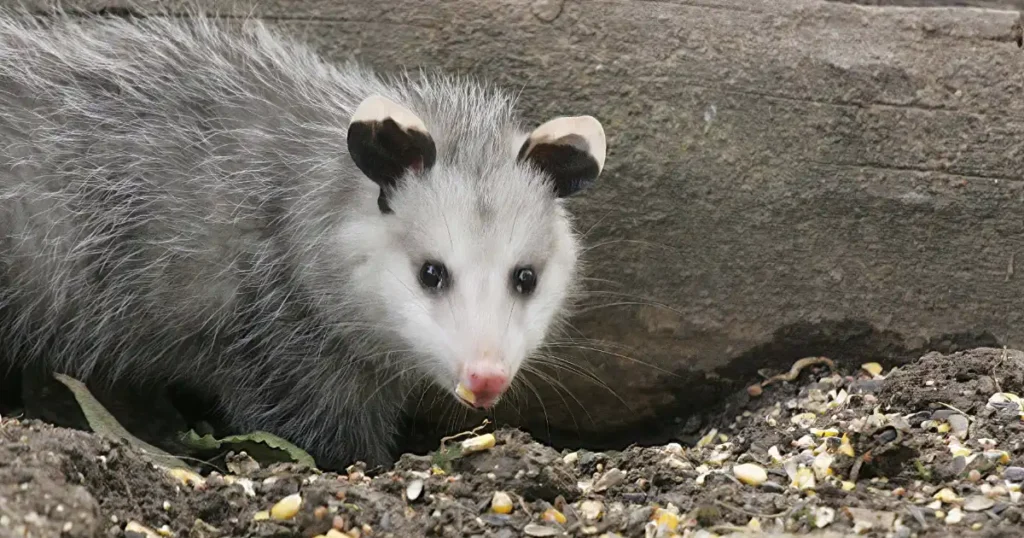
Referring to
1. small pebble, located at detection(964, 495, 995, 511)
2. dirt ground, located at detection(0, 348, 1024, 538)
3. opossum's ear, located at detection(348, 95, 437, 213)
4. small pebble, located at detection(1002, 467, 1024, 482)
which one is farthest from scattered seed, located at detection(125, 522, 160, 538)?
small pebble, located at detection(1002, 467, 1024, 482)

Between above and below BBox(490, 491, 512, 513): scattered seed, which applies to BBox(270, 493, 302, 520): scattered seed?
below

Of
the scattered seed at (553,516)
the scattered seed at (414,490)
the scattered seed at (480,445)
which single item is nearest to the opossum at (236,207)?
the scattered seed at (480,445)

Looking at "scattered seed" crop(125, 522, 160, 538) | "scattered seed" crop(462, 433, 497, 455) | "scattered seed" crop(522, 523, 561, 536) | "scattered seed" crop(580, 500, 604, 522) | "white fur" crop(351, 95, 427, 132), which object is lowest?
"scattered seed" crop(125, 522, 160, 538)

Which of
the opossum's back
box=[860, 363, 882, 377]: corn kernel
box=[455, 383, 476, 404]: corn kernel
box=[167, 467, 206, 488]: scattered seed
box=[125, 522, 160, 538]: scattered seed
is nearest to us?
box=[125, 522, 160, 538]: scattered seed

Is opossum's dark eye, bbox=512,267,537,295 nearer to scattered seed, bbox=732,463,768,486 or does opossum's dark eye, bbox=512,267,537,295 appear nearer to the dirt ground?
the dirt ground

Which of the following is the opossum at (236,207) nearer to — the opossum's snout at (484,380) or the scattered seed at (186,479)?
the opossum's snout at (484,380)
